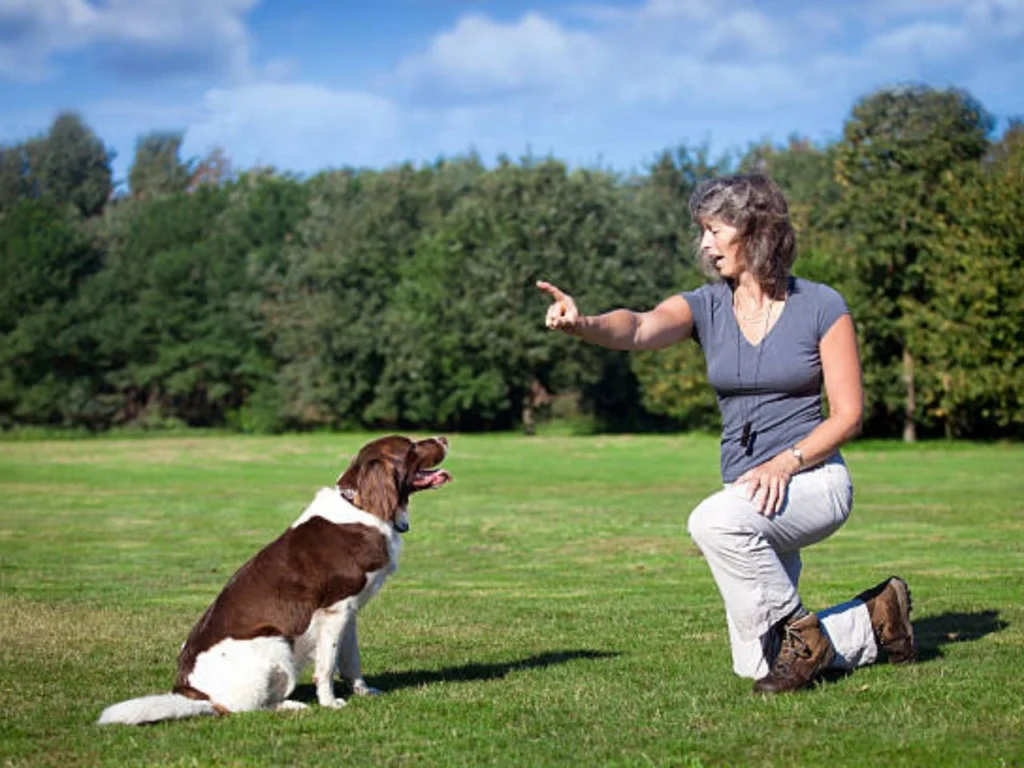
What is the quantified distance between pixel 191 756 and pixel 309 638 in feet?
Result: 4.96

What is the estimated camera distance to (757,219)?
7699 mm

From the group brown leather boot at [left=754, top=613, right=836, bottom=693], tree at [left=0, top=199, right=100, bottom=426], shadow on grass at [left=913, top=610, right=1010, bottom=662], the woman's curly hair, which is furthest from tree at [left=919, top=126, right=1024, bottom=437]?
tree at [left=0, top=199, right=100, bottom=426]

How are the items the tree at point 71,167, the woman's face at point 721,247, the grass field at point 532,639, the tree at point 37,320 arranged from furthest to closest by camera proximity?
the tree at point 71,167 → the tree at point 37,320 → the woman's face at point 721,247 → the grass field at point 532,639

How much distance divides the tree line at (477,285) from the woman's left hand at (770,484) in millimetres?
43275

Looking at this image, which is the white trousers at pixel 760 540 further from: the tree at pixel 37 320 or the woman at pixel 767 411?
the tree at pixel 37 320

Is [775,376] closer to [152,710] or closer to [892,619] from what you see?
[892,619]

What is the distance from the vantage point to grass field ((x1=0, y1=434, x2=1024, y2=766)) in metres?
6.36

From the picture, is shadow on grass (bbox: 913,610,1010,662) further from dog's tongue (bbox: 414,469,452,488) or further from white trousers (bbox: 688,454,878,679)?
dog's tongue (bbox: 414,469,452,488)

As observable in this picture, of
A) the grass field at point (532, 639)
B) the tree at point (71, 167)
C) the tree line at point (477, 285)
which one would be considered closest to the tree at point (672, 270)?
the tree line at point (477, 285)

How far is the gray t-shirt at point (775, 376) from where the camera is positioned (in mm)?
7695

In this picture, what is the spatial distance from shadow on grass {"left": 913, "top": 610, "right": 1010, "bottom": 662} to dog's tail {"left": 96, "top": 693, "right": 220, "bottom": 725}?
4.48m

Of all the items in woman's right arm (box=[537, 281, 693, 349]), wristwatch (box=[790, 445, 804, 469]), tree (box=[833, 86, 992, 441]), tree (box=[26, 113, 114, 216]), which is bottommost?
wristwatch (box=[790, 445, 804, 469])

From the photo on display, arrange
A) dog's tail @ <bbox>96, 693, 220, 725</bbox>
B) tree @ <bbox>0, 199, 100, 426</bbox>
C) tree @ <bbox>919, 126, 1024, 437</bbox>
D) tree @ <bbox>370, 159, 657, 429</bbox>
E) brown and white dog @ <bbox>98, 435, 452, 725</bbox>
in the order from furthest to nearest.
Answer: tree @ <bbox>0, 199, 100, 426</bbox>, tree @ <bbox>370, 159, 657, 429</bbox>, tree @ <bbox>919, 126, 1024, 437</bbox>, brown and white dog @ <bbox>98, 435, 452, 725</bbox>, dog's tail @ <bbox>96, 693, 220, 725</bbox>

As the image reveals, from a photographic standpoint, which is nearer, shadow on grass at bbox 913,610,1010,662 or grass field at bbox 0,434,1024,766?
grass field at bbox 0,434,1024,766
